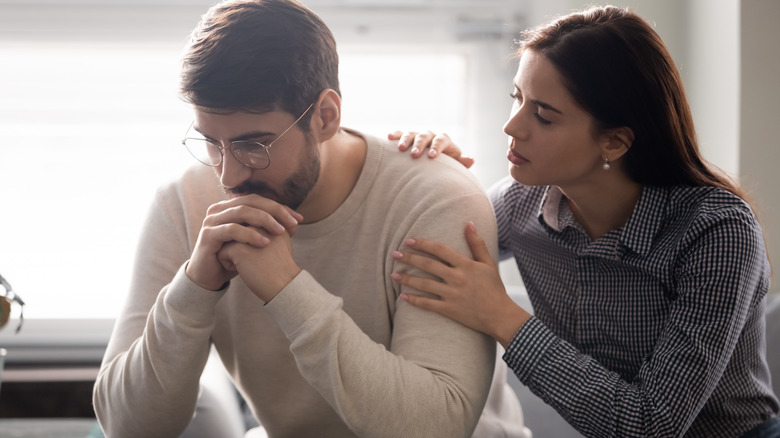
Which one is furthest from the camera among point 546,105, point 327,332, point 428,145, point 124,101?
point 124,101

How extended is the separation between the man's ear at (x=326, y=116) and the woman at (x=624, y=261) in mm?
248

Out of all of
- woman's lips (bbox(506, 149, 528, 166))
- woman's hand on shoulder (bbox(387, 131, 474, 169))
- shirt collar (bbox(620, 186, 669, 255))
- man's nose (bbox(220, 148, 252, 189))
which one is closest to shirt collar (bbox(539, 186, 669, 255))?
shirt collar (bbox(620, 186, 669, 255))

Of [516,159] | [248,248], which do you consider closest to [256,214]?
[248,248]

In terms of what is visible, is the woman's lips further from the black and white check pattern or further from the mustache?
the mustache

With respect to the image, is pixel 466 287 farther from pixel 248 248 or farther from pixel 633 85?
pixel 633 85

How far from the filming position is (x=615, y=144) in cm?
133

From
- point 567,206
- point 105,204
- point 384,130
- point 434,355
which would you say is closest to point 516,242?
point 567,206

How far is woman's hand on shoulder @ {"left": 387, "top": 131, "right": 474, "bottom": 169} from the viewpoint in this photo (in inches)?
53.8

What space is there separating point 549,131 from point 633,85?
0.16 meters

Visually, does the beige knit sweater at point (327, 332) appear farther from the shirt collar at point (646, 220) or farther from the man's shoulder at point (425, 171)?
the shirt collar at point (646, 220)

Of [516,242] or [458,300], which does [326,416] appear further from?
[516,242]

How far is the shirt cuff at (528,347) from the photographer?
1.25 m

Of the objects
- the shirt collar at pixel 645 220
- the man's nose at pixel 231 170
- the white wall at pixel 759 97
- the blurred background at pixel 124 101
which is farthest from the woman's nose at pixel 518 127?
the blurred background at pixel 124 101

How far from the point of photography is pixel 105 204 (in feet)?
7.98
